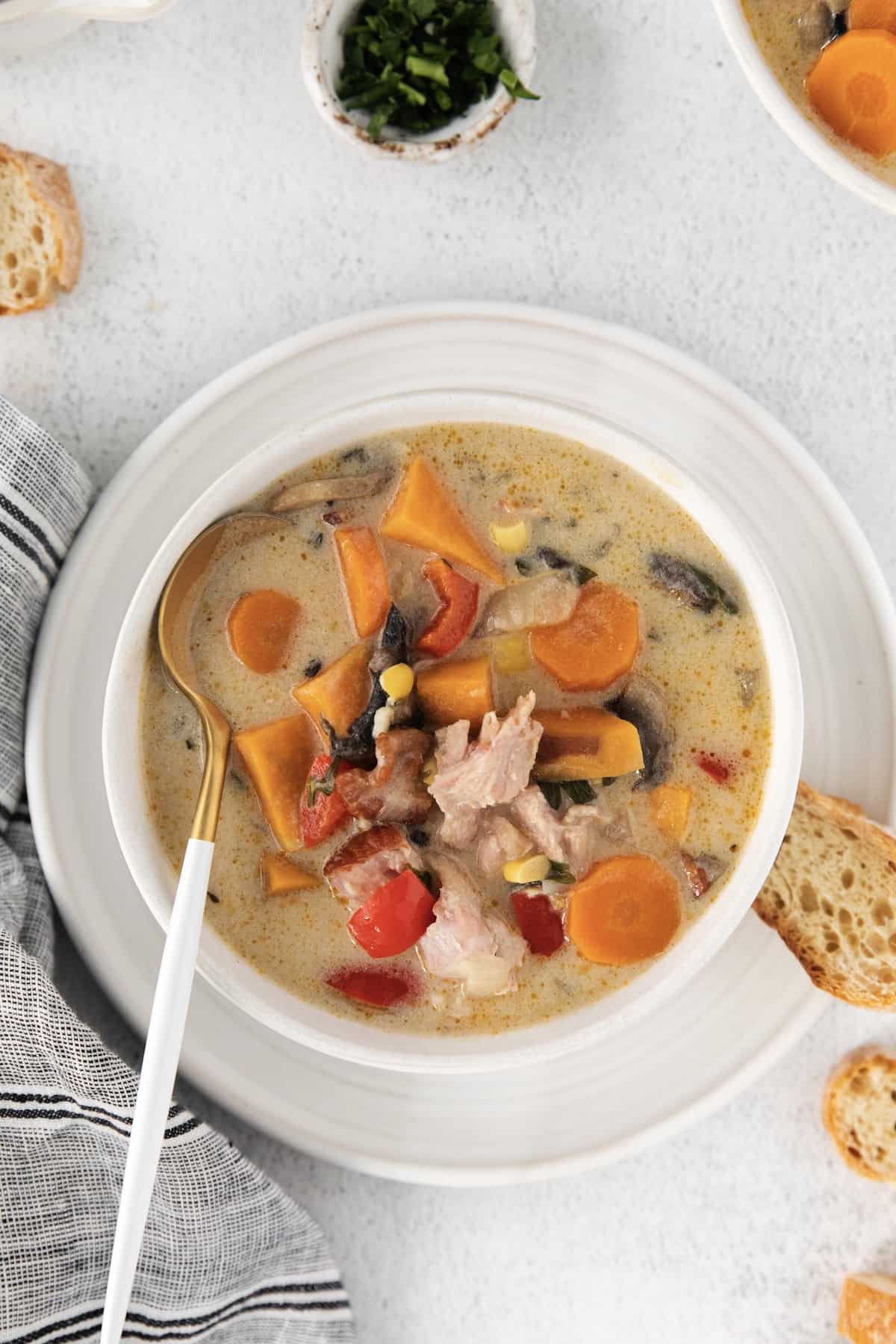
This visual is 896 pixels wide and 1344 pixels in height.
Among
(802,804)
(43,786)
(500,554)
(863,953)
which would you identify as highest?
(500,554)

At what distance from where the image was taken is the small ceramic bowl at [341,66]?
268cm

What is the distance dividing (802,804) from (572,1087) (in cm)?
86

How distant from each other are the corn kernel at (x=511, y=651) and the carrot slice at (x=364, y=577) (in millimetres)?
248

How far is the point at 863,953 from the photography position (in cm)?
279

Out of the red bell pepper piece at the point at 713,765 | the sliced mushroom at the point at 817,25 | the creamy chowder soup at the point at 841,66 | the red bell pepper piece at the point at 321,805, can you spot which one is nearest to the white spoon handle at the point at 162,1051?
the red bell pepper piece at the point at 321,805

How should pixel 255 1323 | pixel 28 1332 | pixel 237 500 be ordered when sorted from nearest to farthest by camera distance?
pixel 237 500 < pixel 28 1332 < pixel 255 1323

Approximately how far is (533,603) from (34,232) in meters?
1.50

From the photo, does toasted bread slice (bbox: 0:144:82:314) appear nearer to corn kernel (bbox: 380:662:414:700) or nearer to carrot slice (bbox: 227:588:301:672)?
carrot slice (bbox: 227:588:301:672)

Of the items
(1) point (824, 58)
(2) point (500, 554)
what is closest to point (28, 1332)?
(2) point (500, 554)

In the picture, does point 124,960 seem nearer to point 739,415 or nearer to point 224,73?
point 739,415

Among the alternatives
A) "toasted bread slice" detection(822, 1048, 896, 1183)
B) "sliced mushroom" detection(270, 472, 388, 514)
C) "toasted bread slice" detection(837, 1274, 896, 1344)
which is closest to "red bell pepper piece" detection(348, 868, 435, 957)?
"sliced mushroom" detection(270, 472, 388, 514)

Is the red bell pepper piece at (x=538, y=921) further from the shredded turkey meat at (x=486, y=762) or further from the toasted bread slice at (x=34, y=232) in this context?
the toasted bread slice at (x=34, y=232)

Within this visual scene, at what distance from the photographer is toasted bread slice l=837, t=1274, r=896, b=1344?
9.45 feet

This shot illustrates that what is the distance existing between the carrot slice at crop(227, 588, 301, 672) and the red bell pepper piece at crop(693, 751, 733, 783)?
91 cm
